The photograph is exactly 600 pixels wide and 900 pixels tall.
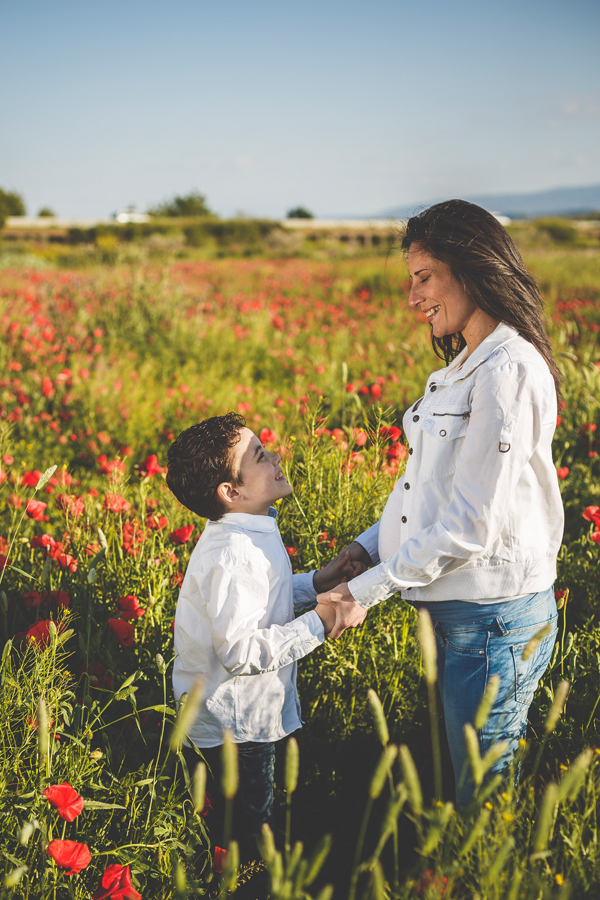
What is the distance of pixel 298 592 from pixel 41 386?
3755 millimetres

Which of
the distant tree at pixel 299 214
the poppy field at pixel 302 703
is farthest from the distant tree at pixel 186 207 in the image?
the poppy field at pixel 302 703

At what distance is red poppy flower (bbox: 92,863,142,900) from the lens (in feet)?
4.20

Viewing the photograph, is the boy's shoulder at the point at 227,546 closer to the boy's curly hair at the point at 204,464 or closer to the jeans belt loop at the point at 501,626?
the boy's curly hair at the point at 204,464

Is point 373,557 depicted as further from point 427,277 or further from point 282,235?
point 282,235

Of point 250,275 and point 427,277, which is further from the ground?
point 250,275

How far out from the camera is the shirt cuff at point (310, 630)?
158cm

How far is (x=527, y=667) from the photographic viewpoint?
150 cm

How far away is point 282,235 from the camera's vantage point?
2970cm

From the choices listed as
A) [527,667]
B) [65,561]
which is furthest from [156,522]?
[527,667]

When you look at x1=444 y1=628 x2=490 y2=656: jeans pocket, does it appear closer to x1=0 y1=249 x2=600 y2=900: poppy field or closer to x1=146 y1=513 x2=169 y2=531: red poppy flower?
x1=0 y1=249 x2=600 y2=900: poppy field

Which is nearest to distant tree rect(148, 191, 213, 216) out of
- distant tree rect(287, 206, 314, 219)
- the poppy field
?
distant tree rect(287, 206, 314, 219)

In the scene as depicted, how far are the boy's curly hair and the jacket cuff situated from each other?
1.55 feet

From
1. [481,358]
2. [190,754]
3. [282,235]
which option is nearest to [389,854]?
[190,754]

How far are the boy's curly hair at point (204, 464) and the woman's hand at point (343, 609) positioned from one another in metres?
0.42
